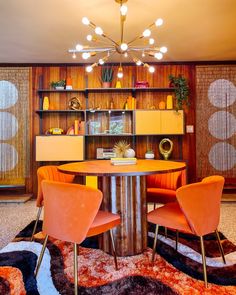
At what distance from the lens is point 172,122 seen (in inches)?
168

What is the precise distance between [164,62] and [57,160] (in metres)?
2.63

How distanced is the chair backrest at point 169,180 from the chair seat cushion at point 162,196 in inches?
4.5

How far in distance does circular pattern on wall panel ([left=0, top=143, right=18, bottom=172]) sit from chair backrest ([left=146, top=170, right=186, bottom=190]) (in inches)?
108

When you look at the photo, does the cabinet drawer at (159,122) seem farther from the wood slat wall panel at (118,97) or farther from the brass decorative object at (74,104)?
the brass decorative object at (74,104)

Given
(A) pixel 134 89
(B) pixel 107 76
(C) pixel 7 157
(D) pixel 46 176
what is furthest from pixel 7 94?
(D) pixel 46 176

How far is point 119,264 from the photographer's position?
1.96 meters

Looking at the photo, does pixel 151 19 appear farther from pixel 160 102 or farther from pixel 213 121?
pixel 213 121

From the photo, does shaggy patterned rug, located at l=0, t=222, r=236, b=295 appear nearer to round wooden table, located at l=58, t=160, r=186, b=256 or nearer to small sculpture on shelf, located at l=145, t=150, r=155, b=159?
round wooden table, located at l=58, t=160, r=186, b=256

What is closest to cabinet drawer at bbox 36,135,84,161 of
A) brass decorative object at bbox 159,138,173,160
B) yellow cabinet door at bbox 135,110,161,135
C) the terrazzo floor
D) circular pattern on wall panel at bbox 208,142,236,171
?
the terrazzo floor

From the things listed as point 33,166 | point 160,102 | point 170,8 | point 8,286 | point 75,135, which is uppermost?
point 170,8

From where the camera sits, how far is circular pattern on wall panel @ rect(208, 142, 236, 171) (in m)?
4.48

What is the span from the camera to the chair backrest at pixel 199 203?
1608mm

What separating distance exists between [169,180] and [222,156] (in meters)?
2.16

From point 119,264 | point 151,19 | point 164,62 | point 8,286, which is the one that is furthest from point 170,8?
point 8,286
